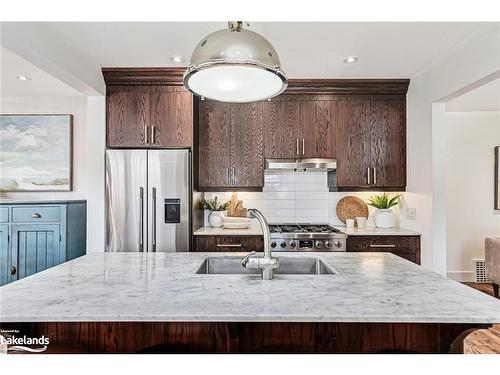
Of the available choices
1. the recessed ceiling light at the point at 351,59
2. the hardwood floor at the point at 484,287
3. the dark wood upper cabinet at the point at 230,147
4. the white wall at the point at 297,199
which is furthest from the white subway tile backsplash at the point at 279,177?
the hardwood floor at the point at 484,287

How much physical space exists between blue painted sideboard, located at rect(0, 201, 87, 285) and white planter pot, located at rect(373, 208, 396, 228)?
3.19 metres

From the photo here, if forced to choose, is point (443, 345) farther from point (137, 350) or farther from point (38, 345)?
point (38, 345)

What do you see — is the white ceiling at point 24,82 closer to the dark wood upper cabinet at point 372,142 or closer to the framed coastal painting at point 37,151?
the framed coastal painting at point 37,151

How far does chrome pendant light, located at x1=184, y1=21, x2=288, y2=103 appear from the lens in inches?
56.5

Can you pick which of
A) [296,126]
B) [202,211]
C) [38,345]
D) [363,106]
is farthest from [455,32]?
[38,345]

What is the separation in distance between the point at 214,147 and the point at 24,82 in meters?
1.88

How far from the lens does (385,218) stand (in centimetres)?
380

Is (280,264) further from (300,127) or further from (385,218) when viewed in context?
(385,218)

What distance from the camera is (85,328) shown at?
1.29 m

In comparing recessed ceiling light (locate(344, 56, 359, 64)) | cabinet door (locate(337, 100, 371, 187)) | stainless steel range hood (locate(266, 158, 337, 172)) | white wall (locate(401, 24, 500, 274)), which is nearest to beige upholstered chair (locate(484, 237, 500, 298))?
white wall (locate(401, 24, 500, 274))

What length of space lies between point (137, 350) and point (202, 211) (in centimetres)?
269

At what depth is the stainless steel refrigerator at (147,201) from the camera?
3.31 meters

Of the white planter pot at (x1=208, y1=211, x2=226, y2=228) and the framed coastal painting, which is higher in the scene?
the framed coastal painting

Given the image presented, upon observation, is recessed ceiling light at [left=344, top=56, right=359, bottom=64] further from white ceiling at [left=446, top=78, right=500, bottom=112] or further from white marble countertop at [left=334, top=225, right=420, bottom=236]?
white marble countertop at [left=334, top=225, right=420, bottom=236]
